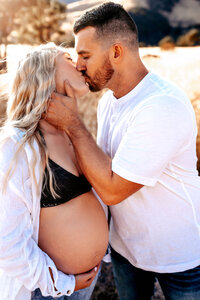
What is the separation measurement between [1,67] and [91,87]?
0.77 m

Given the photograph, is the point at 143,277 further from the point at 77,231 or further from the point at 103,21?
the point at 103,21

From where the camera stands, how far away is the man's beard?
2.20 meters

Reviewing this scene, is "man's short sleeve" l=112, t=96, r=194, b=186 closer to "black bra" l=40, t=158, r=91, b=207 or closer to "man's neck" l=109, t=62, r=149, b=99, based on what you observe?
"black bra" l=40, t=158, r=91, b=207

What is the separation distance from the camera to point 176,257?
2.03 meters

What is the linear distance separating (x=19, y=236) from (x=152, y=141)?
943 mm

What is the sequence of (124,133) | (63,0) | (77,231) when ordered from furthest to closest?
(63,0)
(124,133)
(77,231)

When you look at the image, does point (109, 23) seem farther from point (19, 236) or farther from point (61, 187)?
point (19, 236)

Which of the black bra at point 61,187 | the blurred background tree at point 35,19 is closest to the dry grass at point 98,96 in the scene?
the black bra at point 61,187

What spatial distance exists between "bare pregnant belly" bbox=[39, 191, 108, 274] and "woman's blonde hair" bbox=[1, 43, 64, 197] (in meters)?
0.16

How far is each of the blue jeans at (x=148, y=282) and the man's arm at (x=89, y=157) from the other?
2.55ft

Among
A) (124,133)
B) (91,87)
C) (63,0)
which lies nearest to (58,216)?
(124,133)

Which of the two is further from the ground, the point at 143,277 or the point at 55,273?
the point at 55,273

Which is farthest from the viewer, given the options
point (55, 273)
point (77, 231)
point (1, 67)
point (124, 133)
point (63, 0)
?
point (63, 0)

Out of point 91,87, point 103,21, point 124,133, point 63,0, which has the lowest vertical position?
point 63,0
